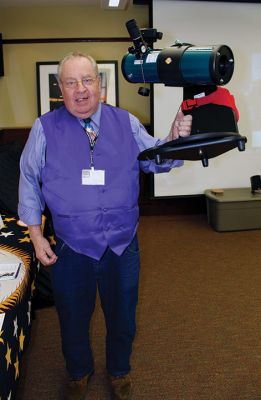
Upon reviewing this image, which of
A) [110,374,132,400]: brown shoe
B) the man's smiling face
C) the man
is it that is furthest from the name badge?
[110,374,132,400]: brown shoe

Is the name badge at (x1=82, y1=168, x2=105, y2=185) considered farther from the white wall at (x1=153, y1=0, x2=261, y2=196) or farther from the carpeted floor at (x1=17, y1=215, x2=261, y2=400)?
the white wall at (x1=153, y1=0, x2=261, y2=196)

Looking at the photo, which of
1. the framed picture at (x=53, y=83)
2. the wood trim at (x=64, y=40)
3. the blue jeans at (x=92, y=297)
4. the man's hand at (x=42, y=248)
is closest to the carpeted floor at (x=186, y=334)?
the blue jeans at (x=92, y=297)

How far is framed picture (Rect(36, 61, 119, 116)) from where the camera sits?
14.6 feet

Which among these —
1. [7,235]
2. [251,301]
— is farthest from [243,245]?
[7,235]

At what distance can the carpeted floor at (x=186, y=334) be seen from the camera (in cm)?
177

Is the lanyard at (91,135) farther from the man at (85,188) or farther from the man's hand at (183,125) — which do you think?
the man's hand at (183,125)

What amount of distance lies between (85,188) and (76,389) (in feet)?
2.92

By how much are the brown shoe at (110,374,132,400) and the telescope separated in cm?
103

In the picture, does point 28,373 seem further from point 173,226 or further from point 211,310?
point 173,226

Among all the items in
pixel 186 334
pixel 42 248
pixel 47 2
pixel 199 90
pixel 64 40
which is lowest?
pixel 186 334

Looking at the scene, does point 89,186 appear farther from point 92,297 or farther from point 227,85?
point 227,85

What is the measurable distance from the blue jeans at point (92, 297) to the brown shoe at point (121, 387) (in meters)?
0.02

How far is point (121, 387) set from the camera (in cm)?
166

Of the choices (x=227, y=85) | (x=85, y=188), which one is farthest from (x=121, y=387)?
(x=227, y=85)
